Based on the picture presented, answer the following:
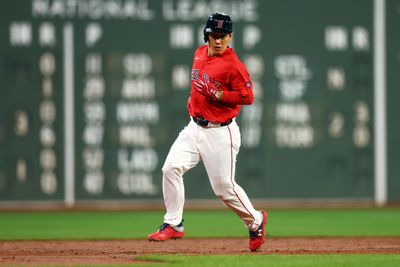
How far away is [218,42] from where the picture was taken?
630 cm

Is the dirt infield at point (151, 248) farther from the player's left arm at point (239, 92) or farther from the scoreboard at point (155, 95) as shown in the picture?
the scoreboard at point (155, 95)

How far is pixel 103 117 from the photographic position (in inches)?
462

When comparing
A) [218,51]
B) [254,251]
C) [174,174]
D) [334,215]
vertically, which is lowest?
[334,215]

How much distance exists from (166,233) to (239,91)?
1.10 metres

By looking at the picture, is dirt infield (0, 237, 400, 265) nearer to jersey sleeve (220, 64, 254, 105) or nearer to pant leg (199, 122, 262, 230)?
pant leg (199, 122, 262, 230)

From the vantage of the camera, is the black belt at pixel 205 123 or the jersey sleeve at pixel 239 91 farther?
the black belt at pixel 205 123

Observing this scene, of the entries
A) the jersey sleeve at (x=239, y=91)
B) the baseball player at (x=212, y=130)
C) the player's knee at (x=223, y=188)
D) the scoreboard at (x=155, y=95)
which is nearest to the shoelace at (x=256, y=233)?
the baseball player at (x=212, y=130)

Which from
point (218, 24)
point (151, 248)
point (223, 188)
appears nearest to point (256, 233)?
point (223, 188)

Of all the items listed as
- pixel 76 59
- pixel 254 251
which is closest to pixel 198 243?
pixel 254 251

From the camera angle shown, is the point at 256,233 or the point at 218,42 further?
the point at 256,233

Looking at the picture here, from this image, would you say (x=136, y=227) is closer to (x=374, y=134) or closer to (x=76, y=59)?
(x=76, y=59)

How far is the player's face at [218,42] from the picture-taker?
630cm

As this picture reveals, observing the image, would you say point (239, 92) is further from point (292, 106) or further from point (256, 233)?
point (292, 106)

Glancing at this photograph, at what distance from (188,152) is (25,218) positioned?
5.25 m
